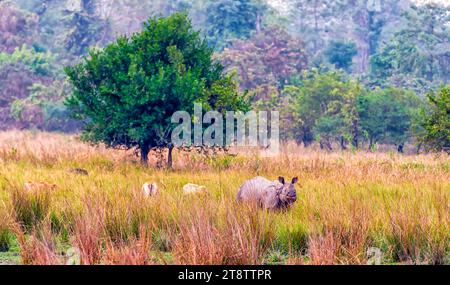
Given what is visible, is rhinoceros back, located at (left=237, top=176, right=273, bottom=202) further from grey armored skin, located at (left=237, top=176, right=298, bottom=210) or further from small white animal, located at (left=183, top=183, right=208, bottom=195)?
small white animal, located at (left=183, top=183, right=208, bottom=195)

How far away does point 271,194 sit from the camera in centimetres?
1112

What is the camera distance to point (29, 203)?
9.84m

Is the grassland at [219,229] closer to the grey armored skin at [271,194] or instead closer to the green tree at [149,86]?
the grey armored skin at [271,194]

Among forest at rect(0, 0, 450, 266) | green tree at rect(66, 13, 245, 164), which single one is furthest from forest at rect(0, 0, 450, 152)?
green tree at rect(66, 13, 245, 164)

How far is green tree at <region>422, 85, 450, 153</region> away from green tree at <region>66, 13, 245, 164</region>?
499 cm

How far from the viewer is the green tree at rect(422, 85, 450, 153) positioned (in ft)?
61.4

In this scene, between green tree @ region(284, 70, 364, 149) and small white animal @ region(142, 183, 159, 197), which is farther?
green tree @ region(284, 70, 364, 149)

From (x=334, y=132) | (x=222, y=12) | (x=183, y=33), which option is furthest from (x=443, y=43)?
(x=183, y=33)

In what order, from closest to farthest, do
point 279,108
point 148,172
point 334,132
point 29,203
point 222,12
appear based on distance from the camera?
point 29,203
point 148,172
point 334,132
point 279,108
point 222,12

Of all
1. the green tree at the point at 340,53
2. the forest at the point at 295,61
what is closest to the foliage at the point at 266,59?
the forest at the point at 295,61

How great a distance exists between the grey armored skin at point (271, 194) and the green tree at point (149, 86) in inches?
247

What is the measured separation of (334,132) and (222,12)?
22228 millimetres

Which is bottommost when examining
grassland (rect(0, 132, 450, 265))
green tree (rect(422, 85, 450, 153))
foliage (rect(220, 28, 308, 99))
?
grassland (rect(0, 132, 450, 265))
